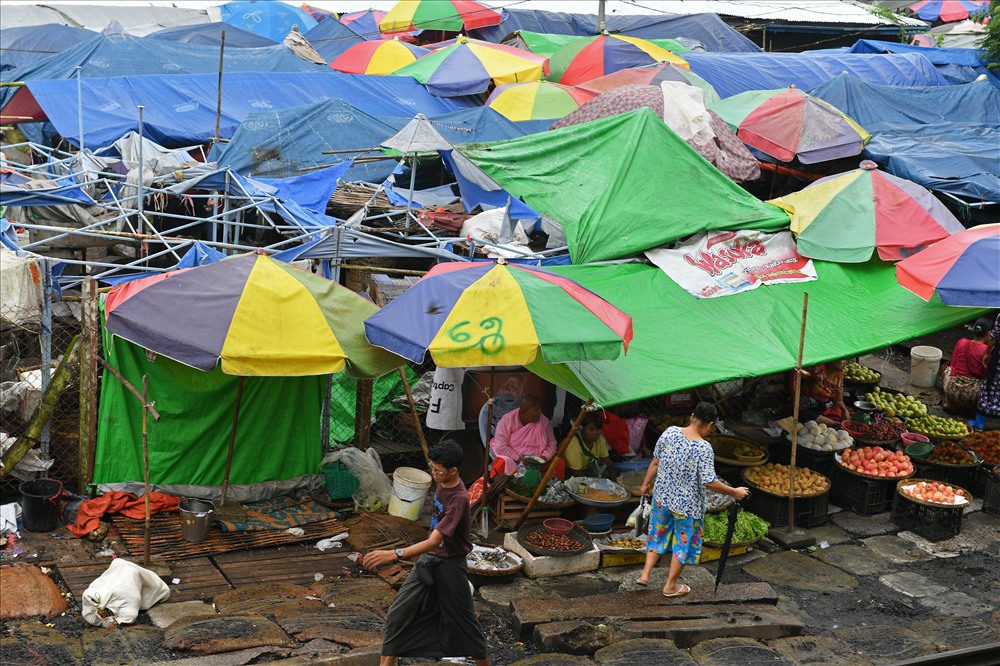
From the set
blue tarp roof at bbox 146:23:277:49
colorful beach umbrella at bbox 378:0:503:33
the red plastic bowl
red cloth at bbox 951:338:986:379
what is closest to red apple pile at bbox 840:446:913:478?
red cloth at bbox 951:338:986:379

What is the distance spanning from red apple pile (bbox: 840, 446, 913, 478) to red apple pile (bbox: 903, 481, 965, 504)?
0.21 meters

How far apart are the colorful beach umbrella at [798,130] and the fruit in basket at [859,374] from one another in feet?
10.00

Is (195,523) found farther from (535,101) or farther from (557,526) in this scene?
(535,101)

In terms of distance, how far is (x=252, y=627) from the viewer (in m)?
6.63

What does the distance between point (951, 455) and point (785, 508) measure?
85.9 inches

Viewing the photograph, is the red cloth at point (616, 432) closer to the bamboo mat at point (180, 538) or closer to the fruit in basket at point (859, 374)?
the bamboo mat at point (180, 538)

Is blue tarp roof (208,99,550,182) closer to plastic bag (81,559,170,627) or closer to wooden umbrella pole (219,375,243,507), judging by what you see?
wooden umbrella pole (219,375,243,507)

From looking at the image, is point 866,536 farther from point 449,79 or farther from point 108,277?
point 449,79

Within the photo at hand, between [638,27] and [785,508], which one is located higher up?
[638,27]

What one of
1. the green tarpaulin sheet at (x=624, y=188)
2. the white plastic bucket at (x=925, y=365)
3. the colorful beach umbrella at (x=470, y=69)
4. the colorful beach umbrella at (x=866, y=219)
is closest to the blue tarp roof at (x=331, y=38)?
the colorful beach umbrella at (x=470, y=69)

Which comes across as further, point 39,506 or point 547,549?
point 547,549

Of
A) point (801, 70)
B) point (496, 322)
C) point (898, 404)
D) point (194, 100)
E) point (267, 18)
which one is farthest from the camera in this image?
point (267, 18)

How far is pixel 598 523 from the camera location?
29.0 ft

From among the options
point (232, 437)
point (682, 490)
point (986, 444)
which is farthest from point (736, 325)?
point (232, 437)
